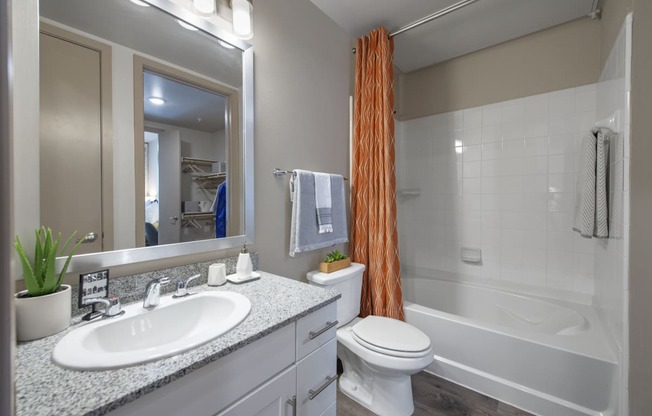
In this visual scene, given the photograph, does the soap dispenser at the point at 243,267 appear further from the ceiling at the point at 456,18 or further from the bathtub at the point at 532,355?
the ceiling at the point at 456,18

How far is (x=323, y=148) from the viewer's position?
1860 mm

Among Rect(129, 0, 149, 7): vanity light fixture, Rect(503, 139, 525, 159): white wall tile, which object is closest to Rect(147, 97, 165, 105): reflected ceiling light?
Rect(129, 0, 149, 7): vanity light fixture

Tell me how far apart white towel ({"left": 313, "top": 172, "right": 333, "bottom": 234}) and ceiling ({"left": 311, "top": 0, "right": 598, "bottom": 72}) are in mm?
1155

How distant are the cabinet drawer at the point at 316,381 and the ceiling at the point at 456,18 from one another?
202 cm

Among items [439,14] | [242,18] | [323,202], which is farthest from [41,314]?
[439,14]

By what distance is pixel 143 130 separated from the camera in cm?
103

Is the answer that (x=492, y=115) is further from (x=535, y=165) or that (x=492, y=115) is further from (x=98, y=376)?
(x=98, y=376)

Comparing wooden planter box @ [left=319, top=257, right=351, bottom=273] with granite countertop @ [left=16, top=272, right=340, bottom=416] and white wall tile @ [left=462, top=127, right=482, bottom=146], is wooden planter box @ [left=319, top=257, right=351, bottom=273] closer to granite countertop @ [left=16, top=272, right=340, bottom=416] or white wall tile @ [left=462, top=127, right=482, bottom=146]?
granite countertop @ [left=16, top=272, right=340, bottom=416]

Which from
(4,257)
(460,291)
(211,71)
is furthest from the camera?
(460,291)

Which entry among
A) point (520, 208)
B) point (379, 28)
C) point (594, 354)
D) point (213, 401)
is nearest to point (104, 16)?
point (213, 401)

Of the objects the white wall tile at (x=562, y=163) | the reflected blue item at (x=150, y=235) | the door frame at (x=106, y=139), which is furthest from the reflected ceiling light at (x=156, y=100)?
the white wall tile at (x=562, y=163)

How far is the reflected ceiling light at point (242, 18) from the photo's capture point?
4.20 ft

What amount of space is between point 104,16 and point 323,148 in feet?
4.00

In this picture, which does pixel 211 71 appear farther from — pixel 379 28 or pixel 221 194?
pixel 379 28
